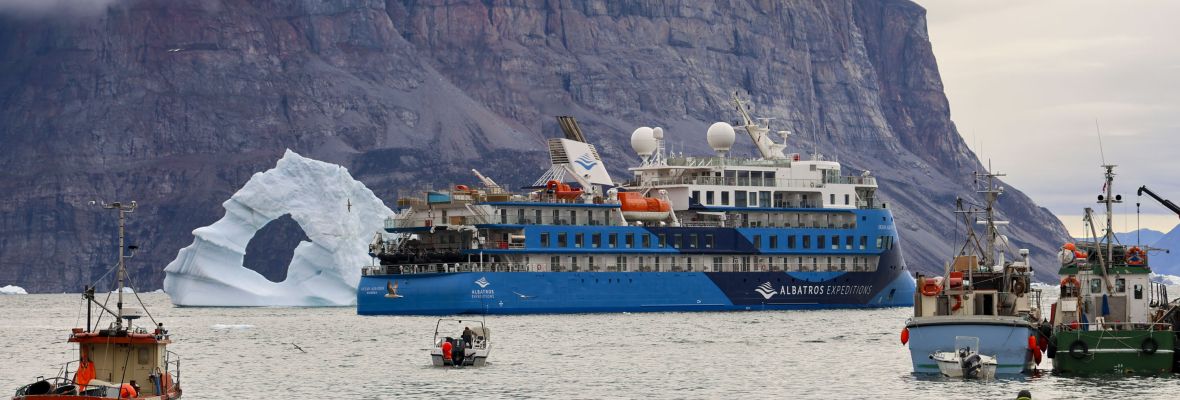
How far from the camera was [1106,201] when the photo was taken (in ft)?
179

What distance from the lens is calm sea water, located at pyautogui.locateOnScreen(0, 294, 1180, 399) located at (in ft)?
172

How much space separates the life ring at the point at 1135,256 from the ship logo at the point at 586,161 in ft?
181

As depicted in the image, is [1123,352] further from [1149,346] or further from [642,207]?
[642,207]

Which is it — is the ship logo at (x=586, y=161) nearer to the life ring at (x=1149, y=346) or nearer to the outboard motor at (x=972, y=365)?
the outboard motor at (x=972, y=365)

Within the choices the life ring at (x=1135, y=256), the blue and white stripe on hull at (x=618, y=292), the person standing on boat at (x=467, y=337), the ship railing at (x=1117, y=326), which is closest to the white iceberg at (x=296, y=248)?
the blue and white stripe on hull at (x=618, y=292)

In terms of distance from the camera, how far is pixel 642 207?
Result: 97.9 meters

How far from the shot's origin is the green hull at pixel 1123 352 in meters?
51.7

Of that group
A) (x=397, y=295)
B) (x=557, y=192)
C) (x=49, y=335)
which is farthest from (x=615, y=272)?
(x=49, y=335)

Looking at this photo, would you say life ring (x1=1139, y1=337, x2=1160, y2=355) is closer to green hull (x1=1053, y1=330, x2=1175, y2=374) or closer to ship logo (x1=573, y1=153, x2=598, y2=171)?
green hull (x1=1053, y1=330, x2=1175, y2=374)

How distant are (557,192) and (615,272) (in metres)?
5.28

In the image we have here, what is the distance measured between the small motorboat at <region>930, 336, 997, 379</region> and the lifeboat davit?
4541cm

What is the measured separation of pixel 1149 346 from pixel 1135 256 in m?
3.87

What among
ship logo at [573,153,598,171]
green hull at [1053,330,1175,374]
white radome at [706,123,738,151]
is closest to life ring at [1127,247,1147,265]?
green hull at [1053,330,1175,374]

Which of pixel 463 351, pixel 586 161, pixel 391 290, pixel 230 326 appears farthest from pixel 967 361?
pixel 586 161
